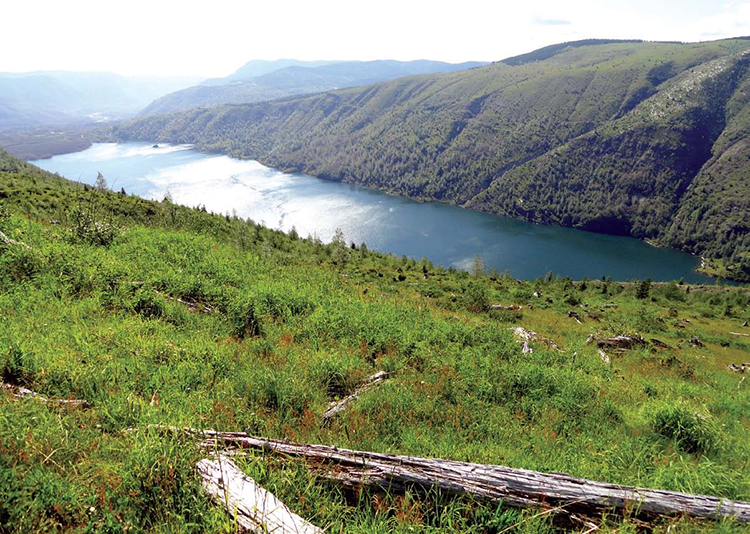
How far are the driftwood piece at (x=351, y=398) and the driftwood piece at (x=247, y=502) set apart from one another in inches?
86.2

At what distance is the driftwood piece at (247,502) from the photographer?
Answer: 9.96ft

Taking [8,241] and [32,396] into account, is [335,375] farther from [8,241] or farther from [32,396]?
[8,241]

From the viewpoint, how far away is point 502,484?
3775 millimetres

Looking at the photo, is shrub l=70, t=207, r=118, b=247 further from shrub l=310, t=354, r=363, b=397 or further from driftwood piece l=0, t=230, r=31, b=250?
shrub l=310, t=354, r=363, b=397

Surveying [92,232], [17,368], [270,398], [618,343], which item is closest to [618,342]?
[618,343]

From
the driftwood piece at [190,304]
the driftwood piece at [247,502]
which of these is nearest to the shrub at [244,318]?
the driftwood piece at [190,304]

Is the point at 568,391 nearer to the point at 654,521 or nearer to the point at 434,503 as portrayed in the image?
the point at 654,521

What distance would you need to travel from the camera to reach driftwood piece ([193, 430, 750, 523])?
12.0 ft

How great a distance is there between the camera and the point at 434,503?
12.3 ft

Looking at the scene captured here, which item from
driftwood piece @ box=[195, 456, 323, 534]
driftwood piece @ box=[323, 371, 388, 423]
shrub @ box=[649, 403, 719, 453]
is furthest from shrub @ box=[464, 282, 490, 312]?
driftwood piece @ box=[195, 456, 323, 534]

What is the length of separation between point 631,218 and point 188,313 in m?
214

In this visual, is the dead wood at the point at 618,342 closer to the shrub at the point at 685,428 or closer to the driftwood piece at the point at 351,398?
the shrub at the point at 685,428

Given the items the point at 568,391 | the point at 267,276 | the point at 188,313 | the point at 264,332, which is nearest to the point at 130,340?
the point at 188,313

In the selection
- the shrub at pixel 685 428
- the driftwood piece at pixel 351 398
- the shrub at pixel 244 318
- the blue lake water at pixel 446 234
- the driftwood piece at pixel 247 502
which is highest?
the driftwood piece at pixel 247 502
